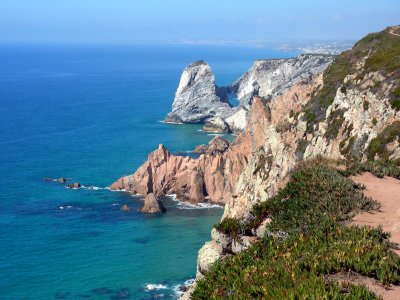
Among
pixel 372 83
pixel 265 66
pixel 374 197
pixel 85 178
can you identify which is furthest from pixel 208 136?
pixel 374 197

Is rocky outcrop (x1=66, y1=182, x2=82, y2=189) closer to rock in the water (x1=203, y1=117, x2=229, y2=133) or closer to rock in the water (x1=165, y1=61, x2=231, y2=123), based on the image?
rock in the water (x1=203, y1=117, x2=229, y2=133)

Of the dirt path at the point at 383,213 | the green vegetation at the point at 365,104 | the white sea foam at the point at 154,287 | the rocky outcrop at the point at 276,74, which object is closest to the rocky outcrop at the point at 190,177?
the white sea foam at the point at 154,287

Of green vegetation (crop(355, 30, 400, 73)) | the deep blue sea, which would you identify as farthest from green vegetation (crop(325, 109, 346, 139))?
the deep blue sea

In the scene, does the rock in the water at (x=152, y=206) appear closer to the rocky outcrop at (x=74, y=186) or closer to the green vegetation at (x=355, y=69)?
the rocky outcrop at (x=74, y=186)

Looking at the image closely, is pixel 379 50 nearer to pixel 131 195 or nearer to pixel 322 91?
pixel 322 91

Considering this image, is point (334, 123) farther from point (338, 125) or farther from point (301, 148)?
point (301, 148)
